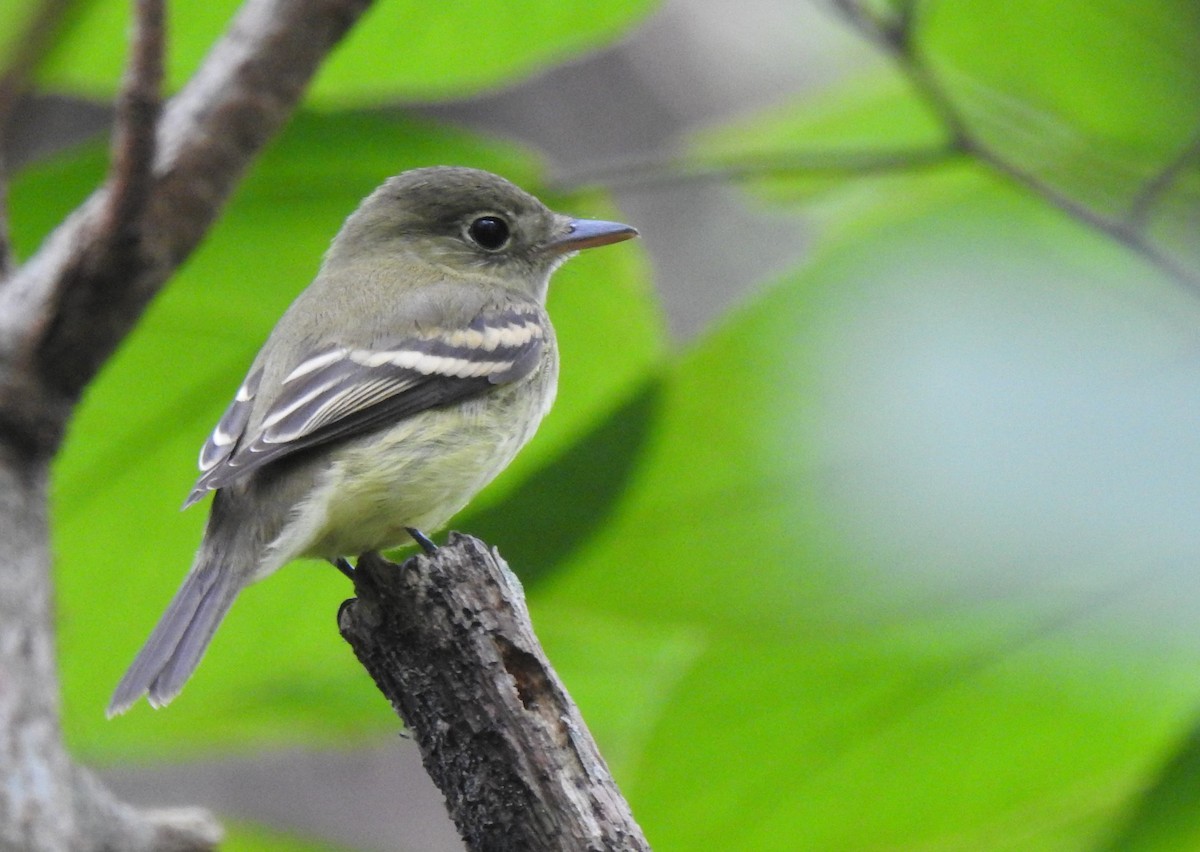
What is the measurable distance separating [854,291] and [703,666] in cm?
93

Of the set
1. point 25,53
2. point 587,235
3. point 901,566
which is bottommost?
point 901,566

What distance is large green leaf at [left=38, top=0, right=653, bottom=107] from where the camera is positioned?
3590mm

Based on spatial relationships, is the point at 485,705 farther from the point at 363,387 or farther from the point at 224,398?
the point at 224,398

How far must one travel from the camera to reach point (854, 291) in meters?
3.35

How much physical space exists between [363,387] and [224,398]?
2.58ft

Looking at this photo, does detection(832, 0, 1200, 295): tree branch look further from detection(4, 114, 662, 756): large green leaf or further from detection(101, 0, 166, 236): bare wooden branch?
detection(101, 0, 166, 236): bare wooden branch

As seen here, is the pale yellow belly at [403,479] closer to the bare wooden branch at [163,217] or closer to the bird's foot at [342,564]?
the bird's foot at [342,564]

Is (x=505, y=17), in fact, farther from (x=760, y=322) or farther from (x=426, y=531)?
(x=426, y=531)

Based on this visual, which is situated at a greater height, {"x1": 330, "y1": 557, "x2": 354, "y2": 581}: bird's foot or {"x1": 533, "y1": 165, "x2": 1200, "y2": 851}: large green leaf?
{"x1": 330, "y1": 557, "x2": 354, "y2": 581}: bird's foot

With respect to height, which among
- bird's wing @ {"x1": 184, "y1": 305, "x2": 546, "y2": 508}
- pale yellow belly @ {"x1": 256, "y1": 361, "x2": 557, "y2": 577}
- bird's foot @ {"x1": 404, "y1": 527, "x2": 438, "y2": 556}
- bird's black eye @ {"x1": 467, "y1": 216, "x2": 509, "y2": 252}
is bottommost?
bird's foot @ {"x1": 404, "y1": 527, "x2": 438, "y2": 556}

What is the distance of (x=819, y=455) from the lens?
11.0 feet

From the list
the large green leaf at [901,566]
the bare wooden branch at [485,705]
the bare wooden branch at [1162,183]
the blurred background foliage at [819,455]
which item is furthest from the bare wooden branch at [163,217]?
the bare wooden branch at [1162,183]

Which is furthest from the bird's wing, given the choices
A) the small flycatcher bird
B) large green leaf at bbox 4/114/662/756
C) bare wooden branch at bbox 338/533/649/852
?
bare wooden branch at bbox 338/533/649/852

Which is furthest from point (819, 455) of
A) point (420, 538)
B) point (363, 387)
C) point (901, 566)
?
point (363, 387)
